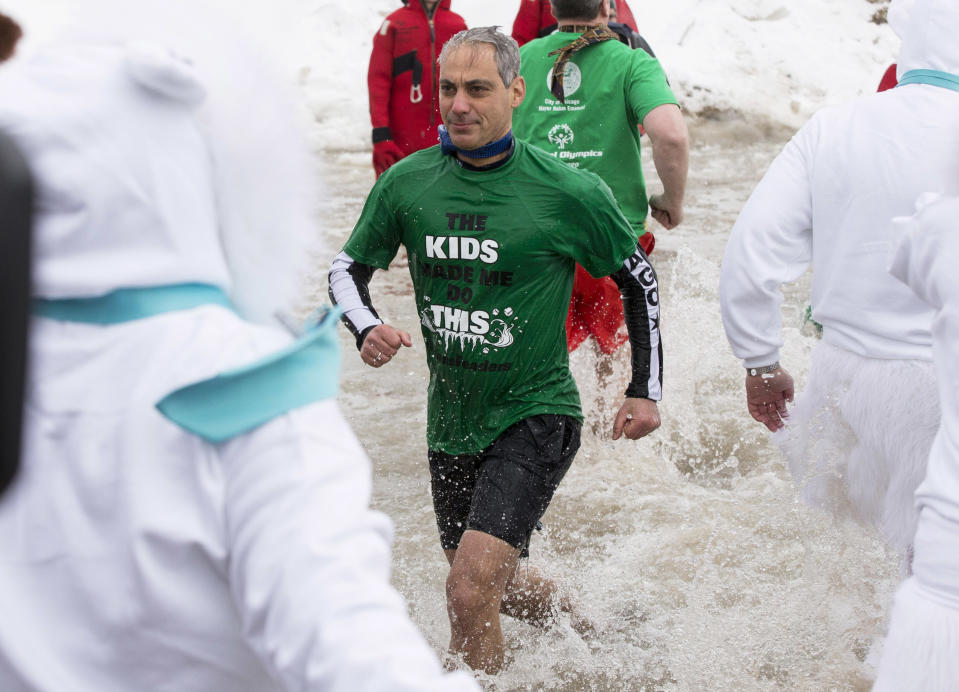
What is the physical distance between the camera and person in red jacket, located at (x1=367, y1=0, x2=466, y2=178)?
7.66 metres

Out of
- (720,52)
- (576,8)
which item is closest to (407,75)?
(576,8)

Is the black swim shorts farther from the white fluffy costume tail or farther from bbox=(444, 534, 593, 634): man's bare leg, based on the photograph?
the white fluffy costume tail

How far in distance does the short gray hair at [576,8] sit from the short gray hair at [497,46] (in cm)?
144

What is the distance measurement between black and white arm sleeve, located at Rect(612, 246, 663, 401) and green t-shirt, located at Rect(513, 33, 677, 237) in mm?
1546

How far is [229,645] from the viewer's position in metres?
1.39

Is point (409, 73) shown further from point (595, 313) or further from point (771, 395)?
point (771, 395)

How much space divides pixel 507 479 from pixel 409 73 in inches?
187

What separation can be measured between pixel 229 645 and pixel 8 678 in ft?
0.81

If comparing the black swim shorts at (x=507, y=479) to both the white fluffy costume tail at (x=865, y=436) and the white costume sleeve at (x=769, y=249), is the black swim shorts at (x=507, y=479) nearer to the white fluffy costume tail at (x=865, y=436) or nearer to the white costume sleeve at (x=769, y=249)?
the white costume sleeve at (x=769, y=249)

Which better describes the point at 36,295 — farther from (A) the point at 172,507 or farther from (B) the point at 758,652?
(B) the point at 758,652

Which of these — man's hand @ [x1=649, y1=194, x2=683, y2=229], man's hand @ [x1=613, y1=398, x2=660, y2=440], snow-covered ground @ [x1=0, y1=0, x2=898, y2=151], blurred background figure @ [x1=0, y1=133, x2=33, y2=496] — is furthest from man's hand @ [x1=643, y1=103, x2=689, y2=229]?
snow-covered ground @ [x1=0, y1=0, x2=898, y2=151]

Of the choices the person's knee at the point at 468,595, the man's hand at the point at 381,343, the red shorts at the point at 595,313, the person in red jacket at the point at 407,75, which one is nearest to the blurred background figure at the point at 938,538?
the person's knee at the point at 468,595

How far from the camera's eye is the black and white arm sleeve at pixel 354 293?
3.76 meters

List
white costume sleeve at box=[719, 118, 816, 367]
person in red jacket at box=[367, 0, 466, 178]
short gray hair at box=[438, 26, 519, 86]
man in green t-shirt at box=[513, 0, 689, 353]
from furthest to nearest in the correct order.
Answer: person in red jacket at box=[367, 0, 466, 178], man in green t-shirt at box=[513, 0, 689, 353], short gray hair at box=[438, 26, 519, 86], white costume sleeve at box=[719, 118, 816, 367]
